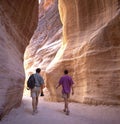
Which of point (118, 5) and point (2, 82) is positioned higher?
point (118, 5)

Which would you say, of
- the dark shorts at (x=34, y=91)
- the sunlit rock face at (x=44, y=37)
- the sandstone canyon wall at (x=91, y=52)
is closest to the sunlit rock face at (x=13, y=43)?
the dark shorts at (x=34, y=91)

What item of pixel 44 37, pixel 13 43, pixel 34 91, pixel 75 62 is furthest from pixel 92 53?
pixel 44 37

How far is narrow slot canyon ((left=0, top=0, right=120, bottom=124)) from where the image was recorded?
6695 mm

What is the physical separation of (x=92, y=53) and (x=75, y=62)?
5.06ft

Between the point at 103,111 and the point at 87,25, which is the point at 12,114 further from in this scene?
the point at 87,25

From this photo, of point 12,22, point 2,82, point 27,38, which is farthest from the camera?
point 27,38

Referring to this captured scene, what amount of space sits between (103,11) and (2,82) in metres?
7.81

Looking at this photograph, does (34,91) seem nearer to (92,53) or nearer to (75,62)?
(92,53)

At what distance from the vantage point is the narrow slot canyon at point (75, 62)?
22.0 feet

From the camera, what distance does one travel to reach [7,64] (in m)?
6.60

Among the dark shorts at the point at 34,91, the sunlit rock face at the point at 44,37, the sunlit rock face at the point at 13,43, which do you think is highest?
the sunlit rock face at the point at 44,37

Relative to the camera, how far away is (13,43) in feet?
29.7

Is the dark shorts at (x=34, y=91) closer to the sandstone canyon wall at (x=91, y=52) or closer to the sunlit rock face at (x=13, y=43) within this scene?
the sunlit rock face at (x=13, y=43)

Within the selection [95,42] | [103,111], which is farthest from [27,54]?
[103,111]
